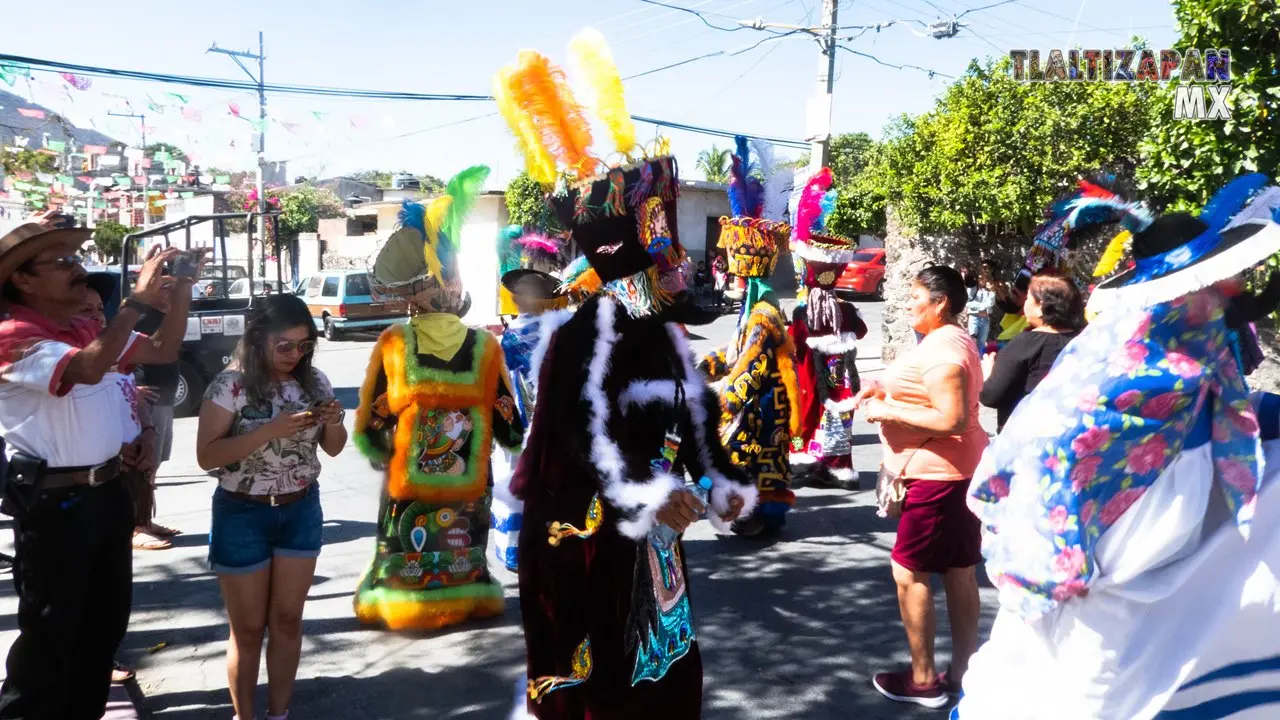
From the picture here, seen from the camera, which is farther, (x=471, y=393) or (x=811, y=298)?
(x=811, y=298)

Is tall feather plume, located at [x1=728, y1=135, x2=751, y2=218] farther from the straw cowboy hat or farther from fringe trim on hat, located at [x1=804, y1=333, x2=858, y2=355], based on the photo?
the straw cowboy hat

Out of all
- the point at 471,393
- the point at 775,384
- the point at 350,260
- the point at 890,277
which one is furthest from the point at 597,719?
the point at 350,260

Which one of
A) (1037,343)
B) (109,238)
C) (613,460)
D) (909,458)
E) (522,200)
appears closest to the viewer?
(613,460)

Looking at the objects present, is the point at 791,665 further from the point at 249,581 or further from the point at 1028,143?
the point at 1028,143

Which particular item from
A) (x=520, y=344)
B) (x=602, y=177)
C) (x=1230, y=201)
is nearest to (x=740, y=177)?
(x=520, y=344)

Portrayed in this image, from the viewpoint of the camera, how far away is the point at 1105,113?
10766 mm

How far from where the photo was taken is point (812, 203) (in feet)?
24.0

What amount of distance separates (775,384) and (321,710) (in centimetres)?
318

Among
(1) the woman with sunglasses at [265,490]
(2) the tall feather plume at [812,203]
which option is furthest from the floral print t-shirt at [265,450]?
(2) the tall feather plume at [812,203]

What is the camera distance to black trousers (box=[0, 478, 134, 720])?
9.91 feet

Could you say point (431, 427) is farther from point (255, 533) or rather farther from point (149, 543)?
point (149, 543)

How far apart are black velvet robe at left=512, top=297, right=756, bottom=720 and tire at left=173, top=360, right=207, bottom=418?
30.1 ft

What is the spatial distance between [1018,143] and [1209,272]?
31.1 feet

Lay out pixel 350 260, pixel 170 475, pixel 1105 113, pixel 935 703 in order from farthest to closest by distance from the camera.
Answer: pixel 350 260, pixel 1105 113, pixel 170 475, pixel 935 703
